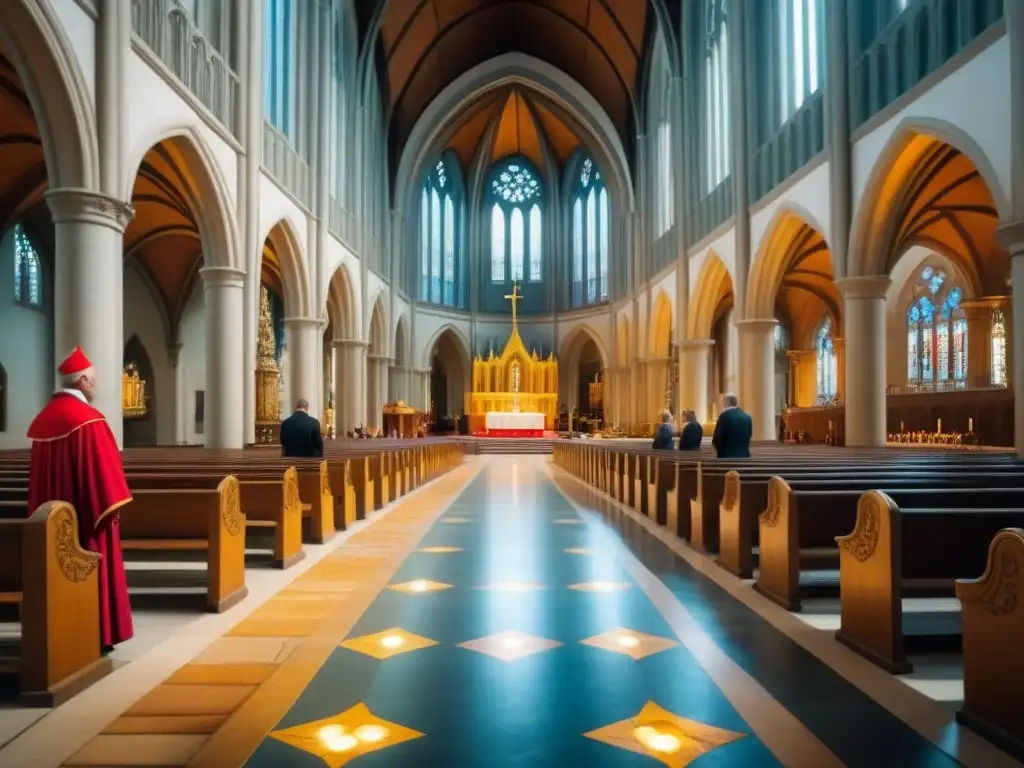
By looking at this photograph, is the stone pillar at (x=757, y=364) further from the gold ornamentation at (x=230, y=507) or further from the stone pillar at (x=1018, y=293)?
the gold ornamentation at (x=230, y=507)

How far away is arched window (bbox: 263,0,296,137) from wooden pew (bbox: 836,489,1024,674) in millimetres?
16430

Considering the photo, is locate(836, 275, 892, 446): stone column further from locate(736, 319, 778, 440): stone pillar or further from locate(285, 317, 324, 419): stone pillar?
locate(285, 317, 324, 419): stone pillar

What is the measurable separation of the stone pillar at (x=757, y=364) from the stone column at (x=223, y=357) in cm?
1126

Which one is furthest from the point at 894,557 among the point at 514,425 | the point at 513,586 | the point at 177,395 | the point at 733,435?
the point at 514,425

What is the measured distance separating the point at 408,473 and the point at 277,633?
30.9 feet

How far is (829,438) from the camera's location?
18.2m

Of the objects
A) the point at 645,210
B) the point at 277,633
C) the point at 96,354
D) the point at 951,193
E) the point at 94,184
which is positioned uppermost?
the point at 645,210

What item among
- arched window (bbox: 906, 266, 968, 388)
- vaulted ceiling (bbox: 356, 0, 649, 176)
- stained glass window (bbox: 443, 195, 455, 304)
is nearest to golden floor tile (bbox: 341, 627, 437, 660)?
arched window (bbox: 906, 266, 968, 388)

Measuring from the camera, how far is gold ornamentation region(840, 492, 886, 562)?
13.1 ft

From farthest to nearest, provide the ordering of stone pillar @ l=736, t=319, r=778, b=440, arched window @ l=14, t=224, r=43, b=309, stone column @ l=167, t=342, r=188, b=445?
stone column @ l=167, t=342, r=188, b=445, stone pillar @ l=736, t=319, r=778, b=440, arched window @ l=14, t=224, r=43, b=309

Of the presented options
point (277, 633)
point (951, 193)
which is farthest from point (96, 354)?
point (951, 193)

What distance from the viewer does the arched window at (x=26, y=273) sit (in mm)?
17844

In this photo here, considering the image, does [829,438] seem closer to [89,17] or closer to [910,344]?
[910,344]

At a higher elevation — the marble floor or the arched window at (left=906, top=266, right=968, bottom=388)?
the arched window at (left=906, top=266, right=968, bottom=388)
